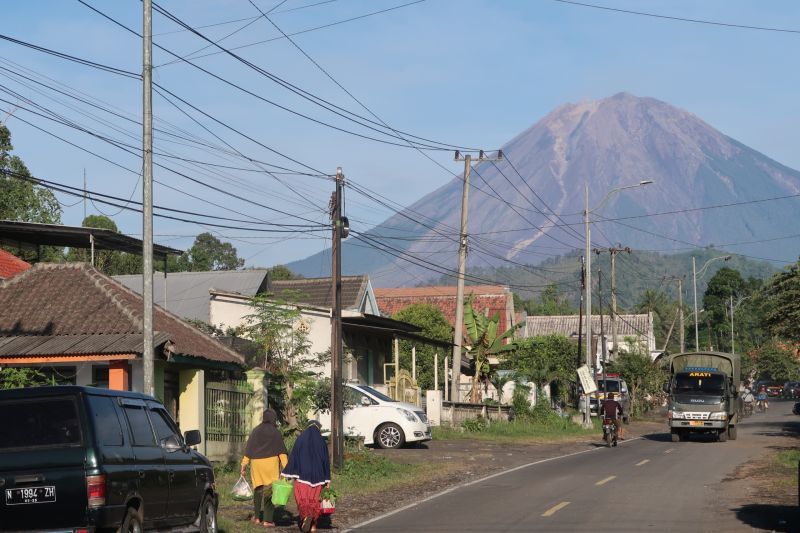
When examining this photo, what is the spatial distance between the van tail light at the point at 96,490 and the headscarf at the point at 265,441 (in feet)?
19.0

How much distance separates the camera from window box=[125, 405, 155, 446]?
12.3 metres

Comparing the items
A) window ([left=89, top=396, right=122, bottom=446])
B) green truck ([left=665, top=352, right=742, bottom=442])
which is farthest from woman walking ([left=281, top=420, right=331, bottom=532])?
green truck ([left=665, top=352, right=742, bottom=442])

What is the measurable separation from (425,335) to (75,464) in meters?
47.8

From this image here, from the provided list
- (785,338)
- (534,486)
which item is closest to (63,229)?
(534,486)

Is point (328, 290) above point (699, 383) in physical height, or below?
above

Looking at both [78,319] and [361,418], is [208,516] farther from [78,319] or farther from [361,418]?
[361,418]

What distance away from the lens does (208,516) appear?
14.4 metres

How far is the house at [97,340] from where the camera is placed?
2189 cm

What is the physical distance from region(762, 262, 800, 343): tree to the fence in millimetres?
18123

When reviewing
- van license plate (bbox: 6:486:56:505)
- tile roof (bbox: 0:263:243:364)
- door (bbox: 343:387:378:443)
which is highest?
tile roof (bbox: 0:263:243:364)

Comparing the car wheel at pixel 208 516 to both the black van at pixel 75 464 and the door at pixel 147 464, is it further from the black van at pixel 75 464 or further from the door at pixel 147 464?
the black van at pixel 75 464

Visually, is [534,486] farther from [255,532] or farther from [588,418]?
[588,418]

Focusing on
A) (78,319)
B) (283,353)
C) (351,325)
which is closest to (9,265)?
(351,325)

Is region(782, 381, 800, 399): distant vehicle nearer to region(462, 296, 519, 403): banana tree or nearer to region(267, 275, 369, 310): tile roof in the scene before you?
region(462, 296, 519, 403): banana tree
